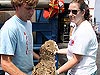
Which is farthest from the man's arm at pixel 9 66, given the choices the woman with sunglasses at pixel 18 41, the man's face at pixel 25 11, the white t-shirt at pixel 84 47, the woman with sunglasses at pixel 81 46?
the white t-shirt at pixel 84 47

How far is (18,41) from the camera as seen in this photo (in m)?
1.71

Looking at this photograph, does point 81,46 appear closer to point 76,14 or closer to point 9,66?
point 76,14

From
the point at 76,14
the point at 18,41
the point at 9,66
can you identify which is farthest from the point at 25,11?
the point at 76,14

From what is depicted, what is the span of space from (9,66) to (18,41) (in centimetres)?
20

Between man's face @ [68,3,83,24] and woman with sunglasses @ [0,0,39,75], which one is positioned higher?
man's face @ [68,3,83,24]

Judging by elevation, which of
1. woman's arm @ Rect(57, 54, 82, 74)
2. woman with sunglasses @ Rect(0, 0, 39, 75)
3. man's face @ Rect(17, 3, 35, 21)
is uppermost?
man's face @ Rect(17, 3, 35, 21)

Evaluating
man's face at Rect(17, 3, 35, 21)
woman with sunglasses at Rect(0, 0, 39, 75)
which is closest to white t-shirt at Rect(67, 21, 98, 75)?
woman with sunglasses at Rect(0, 0, 39, 75)

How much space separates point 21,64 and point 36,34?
2.14 m

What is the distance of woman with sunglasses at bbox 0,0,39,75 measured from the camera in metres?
1.64

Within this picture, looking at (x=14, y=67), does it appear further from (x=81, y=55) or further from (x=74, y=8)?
(x=74, y=8)

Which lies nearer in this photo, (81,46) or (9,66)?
(9,66)

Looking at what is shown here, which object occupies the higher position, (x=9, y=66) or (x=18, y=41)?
(x=18, y=41)

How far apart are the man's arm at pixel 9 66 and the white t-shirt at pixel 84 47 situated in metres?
0.65

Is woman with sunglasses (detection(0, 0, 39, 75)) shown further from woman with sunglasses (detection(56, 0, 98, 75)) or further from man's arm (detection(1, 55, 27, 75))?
woman with sunglasses (detection(56, 0, 98, 75))
